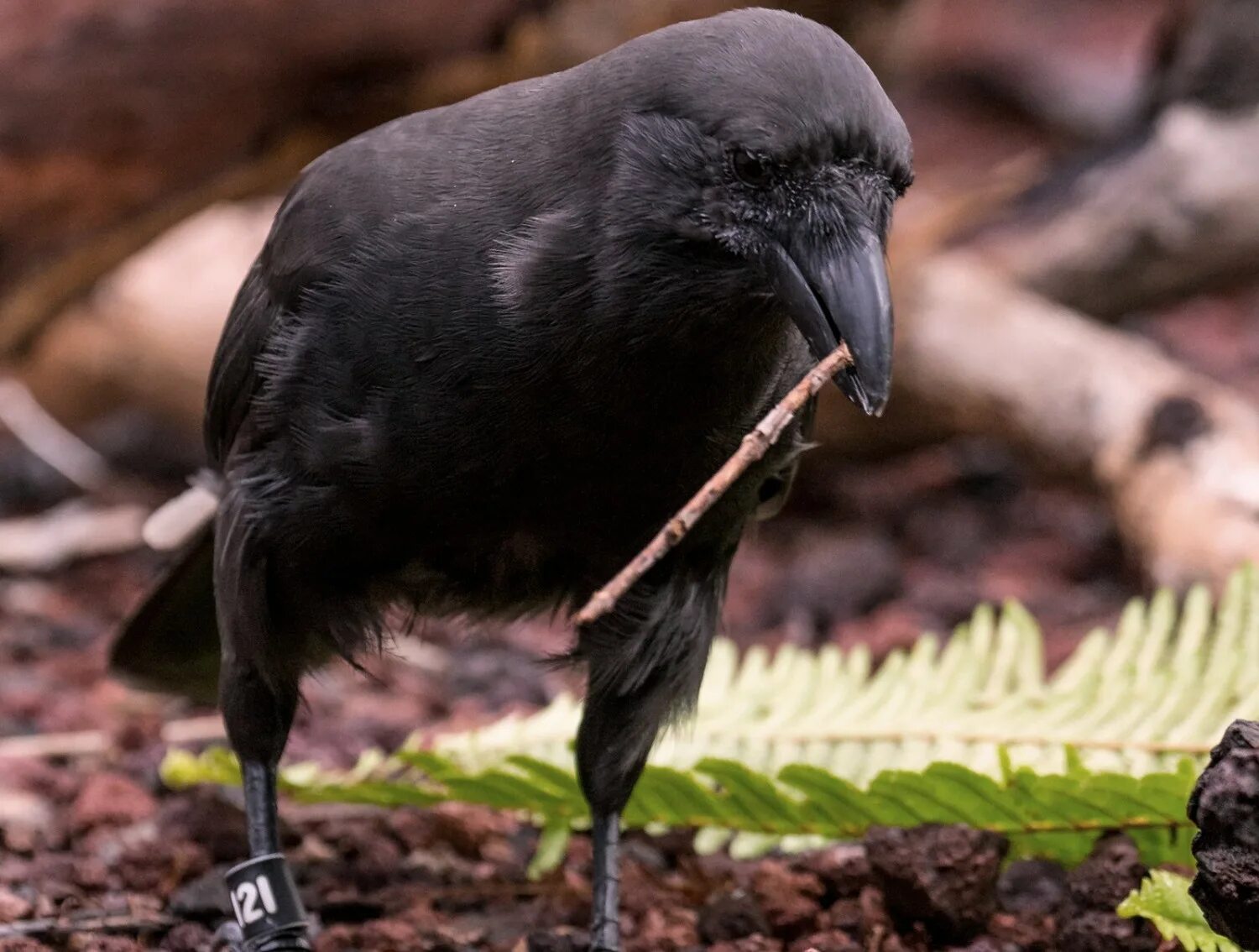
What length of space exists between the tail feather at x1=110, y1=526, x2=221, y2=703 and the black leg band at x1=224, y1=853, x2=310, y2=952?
81 cm

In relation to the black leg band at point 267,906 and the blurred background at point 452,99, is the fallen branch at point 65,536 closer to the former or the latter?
the blurred background at point 452,99

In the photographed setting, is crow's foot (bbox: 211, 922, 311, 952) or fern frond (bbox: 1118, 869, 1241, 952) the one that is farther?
crow's foot (bbox: 211, 922, 311, 952)

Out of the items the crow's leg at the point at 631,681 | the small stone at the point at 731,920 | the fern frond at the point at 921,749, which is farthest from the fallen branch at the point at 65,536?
the small stone at the point at 731,920

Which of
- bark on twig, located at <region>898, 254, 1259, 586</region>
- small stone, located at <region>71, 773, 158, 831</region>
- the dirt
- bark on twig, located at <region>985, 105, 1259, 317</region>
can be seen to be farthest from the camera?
bark on twig, located at <region>985, 105, 1259, 317</region>

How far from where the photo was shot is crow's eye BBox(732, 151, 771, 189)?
2646 mm

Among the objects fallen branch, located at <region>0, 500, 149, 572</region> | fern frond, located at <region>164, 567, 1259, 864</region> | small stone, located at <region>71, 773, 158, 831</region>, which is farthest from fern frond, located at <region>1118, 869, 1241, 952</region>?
fallen branch, located at <region>0, 500, 149, 572</region>

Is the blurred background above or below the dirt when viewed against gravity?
above

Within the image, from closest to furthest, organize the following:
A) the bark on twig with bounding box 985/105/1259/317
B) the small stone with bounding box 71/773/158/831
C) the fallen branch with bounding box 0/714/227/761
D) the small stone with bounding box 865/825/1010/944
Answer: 1. the small stone with bounding box 865/825/1010/944
2. the small stone with bounding box 71/773/158/831
3. the fallen branch with bounding box 0/714/227/761
4. the bark on twig with bounding box 985/105/1259/317

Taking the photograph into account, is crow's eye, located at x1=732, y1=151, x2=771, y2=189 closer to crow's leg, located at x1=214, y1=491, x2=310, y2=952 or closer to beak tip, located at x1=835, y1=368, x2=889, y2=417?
beak tip, located at x1=835, y1=368, x2=889, y2=417

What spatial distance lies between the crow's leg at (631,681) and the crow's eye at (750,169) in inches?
38.5

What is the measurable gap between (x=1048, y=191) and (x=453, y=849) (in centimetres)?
439

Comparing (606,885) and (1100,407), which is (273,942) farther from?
(1100,407)

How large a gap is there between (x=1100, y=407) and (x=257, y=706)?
11.6 ft

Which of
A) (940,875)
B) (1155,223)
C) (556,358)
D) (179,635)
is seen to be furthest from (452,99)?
(940,875)
